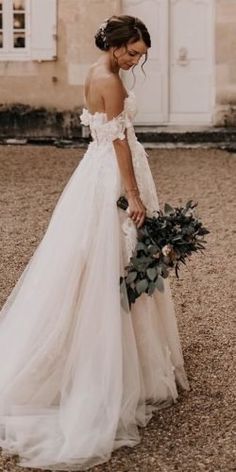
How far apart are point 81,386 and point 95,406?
11 centimetres

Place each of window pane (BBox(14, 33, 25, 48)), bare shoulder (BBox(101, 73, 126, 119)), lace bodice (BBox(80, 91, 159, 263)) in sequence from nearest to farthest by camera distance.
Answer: bare shoulder (BBox(101, 73, 126, 119)) → lace bodice (BBox(80, 91, 159, 263)) → window pane (BBox(14, 33, 25, 48))

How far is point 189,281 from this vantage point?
6.34 metres

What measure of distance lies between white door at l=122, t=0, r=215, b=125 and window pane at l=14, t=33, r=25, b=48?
1403mm

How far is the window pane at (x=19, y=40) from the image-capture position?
12.7 meters

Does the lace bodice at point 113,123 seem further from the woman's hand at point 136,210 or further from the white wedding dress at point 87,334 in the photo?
the woman's hand at point 136,210

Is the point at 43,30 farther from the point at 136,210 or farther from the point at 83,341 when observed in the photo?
the point at 83,341

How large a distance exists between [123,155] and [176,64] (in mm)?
9059

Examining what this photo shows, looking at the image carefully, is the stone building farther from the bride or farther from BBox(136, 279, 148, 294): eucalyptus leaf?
BBox(136, 279, 148, 294): eucalyptus leaf

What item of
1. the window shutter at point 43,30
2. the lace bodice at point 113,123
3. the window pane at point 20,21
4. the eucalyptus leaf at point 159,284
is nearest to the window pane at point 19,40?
the window pane at point 20,21

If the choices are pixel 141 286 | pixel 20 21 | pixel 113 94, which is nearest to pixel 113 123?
pixel 113 94

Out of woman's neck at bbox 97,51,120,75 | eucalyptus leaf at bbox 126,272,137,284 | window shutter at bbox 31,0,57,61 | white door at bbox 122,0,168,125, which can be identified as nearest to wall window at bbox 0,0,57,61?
window shutter at bbox 31,0,57,61

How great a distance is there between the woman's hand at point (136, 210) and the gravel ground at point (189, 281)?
0.86 meters

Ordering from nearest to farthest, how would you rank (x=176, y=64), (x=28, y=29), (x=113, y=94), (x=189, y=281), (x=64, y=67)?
(x=113, y=94), (x=189, y=281), (x=64, y=67), (x=28, y=29), (x=176, y=64)

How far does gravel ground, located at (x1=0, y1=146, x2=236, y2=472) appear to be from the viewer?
381cm
